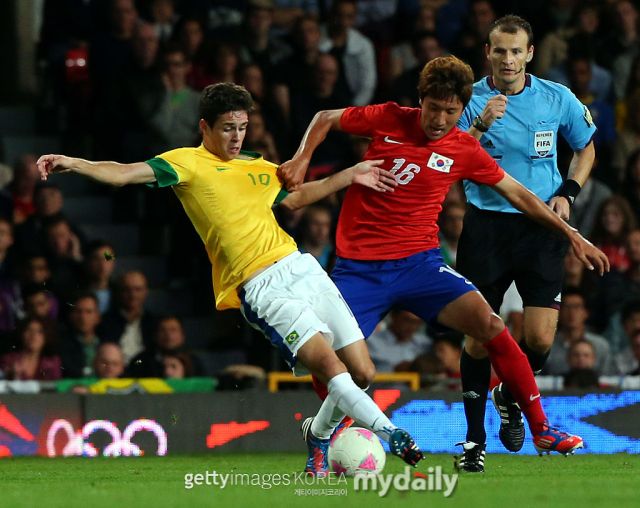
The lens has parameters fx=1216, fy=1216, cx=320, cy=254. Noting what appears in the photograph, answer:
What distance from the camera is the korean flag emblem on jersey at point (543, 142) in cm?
688

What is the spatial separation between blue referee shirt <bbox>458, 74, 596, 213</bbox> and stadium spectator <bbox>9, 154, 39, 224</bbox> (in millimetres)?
4804

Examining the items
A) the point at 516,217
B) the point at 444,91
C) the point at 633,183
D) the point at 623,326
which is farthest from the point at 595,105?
the point at 444,91

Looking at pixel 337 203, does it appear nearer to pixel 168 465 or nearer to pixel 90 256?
pixel 90 256

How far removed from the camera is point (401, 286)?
21.1ft

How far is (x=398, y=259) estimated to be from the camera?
6.46m

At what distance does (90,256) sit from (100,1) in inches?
127

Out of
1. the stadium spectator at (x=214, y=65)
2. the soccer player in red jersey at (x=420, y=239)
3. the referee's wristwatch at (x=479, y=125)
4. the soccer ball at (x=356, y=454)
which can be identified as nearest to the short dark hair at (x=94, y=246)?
the stadium spectator at (x=214, y=65)

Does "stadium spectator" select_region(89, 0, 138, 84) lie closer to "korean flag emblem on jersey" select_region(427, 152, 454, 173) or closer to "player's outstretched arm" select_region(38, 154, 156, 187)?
"korean flag emblem on jersey" select_region(427, 152, 454, 173)

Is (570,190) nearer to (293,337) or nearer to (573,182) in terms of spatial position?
(573,182)

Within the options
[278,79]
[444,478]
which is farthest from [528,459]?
[278,79]

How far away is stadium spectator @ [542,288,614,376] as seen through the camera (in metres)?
9.79

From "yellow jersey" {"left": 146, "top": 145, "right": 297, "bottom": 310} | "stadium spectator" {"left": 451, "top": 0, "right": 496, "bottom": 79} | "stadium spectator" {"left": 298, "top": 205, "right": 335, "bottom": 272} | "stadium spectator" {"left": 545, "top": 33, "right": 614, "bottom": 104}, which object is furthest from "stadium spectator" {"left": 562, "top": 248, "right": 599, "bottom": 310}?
"yellow jersey" {"left": 146, "top": 145, "right": 297, "bottom": 310}

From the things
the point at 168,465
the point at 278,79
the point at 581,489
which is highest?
the point at 278,79

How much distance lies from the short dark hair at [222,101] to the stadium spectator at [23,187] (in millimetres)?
4602
